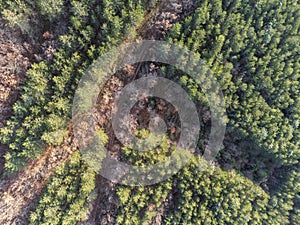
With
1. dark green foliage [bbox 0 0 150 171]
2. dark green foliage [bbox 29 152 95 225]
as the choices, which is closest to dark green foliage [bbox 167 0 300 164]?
dark green foliage [bbox 0 0 150 171]

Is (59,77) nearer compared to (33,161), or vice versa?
(59,77)

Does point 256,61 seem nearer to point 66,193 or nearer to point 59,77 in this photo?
point 59,77

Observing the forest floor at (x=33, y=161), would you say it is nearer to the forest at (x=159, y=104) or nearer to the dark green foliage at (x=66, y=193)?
the forest at (x=159, y=104)

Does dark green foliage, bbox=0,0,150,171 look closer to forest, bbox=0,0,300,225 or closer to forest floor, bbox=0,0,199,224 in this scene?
forest, bbox=0,0,300,225

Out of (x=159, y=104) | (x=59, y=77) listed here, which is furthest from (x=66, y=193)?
(x=159, y=104)

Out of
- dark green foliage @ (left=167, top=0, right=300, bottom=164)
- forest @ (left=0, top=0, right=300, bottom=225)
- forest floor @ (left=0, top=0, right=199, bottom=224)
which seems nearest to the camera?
forest @ (left=0, top=0, right=300, bottom=225)

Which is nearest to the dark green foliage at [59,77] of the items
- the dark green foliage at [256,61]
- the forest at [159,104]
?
the forest at [159,104]

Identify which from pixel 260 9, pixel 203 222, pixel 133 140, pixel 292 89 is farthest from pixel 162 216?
pixel 260 9

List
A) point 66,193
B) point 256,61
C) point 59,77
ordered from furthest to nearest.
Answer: point 256,61
point 66,193
point 59,77

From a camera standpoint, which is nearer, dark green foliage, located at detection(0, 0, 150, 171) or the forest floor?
dark green foliage, located at detection(0, 0, 150, 171)
